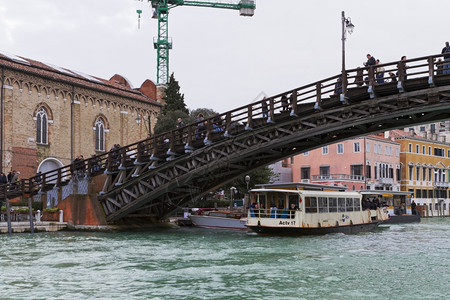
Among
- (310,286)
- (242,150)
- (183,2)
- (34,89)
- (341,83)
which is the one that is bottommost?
(310,286)

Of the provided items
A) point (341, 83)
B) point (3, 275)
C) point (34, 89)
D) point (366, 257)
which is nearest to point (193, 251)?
point (366, 257)

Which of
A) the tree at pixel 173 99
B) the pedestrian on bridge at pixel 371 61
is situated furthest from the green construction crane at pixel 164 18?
the pedestrian on bridge at pixel 371 61

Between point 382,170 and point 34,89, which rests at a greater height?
point 34,89

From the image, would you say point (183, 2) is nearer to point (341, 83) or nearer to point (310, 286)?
point (341, 83)

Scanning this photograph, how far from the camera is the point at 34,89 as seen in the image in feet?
131

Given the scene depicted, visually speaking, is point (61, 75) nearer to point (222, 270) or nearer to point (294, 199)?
point (294, 199)

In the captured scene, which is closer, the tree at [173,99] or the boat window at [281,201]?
the boat window at [281,201]

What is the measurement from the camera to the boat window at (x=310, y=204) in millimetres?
26277

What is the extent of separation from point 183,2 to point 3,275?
188 feet

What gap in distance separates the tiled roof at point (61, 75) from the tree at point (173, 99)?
1.31 metres

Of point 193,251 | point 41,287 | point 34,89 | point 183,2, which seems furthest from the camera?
point 183,2

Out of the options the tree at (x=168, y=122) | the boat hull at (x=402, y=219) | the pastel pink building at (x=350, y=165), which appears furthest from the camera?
the pastel pink building at (x=350, y=165)

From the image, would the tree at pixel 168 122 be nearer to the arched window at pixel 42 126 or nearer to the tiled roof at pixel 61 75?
the tiled roof at pixel 61 75

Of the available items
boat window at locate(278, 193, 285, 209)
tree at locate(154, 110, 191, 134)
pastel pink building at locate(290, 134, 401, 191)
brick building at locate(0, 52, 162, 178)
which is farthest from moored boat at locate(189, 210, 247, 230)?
pastel pink building at locate(290, 134, 401, 191)
